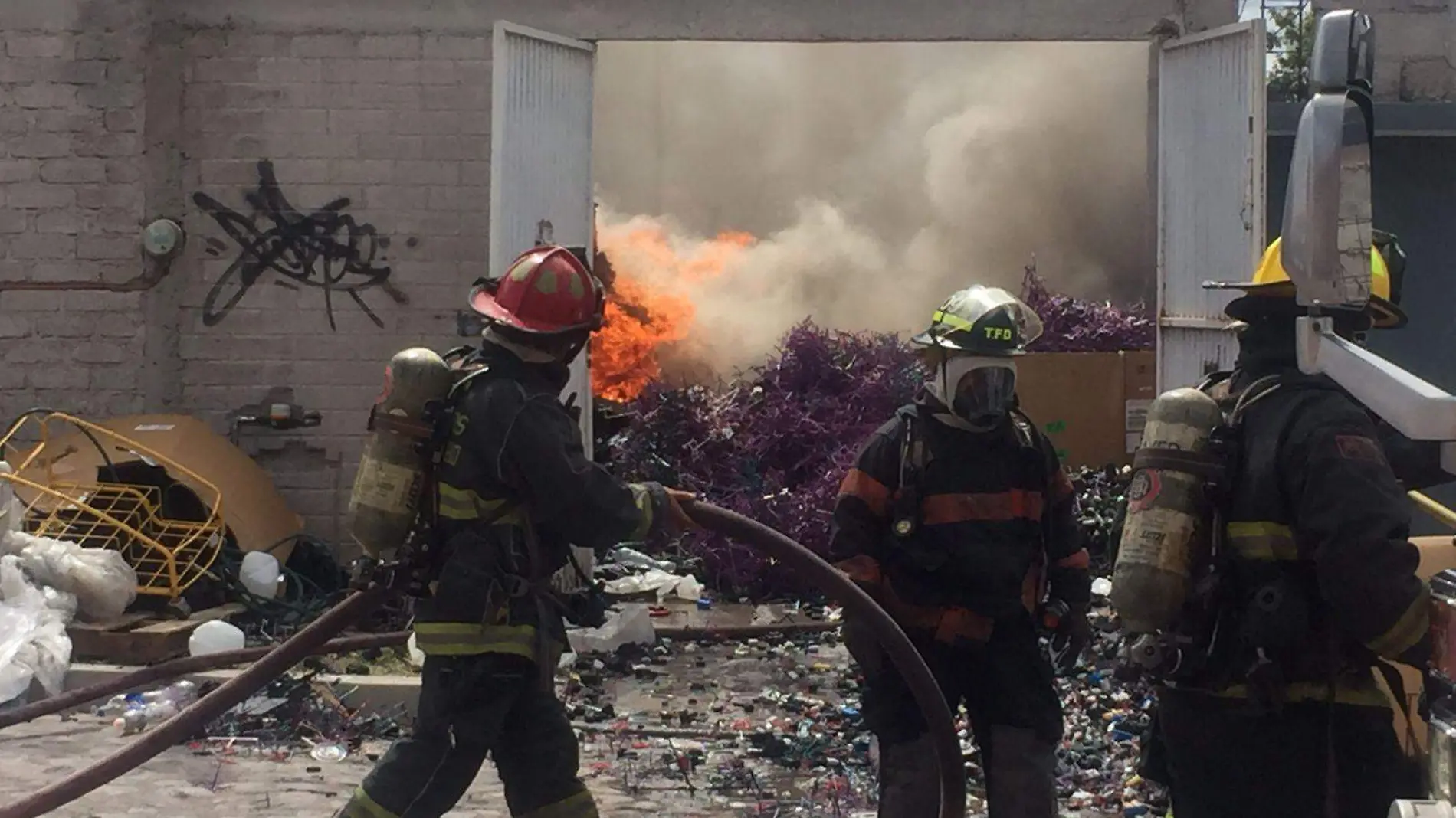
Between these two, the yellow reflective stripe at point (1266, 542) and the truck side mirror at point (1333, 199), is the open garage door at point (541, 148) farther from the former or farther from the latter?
the truck side mirror at point (1333, 199)

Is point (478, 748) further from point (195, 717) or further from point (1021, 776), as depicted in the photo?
point (1021, 776)

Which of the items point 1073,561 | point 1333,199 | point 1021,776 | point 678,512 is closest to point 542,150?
point 678,512

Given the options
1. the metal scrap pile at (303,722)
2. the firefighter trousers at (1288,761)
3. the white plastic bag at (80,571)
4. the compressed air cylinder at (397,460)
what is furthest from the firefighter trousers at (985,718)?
the white plastic bag at (80,571)

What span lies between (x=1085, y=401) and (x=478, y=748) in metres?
6.41

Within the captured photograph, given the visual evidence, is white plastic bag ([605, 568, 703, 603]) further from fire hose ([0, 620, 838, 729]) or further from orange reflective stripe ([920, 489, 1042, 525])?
orange reflective stripe ([920, 489, 1042, 525])

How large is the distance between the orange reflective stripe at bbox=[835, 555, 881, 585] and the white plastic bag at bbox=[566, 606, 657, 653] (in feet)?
11.1

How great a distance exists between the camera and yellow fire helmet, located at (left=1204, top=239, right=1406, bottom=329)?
3.28 metres

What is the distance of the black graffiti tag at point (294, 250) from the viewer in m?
8.52

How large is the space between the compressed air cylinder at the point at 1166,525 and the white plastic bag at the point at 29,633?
4.83 meters

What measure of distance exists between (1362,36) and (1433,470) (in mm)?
1170

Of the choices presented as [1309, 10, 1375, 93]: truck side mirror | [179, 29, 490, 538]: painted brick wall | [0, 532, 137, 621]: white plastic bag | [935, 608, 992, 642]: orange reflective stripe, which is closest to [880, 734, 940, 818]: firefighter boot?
[935, 608, 992, 642]: orange reflective stripe

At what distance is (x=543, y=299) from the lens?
4016 mm

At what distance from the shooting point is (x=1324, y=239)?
105 inches

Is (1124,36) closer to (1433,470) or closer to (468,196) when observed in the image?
(468,196)
